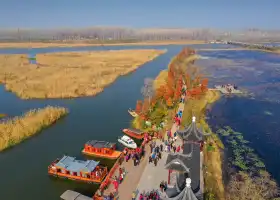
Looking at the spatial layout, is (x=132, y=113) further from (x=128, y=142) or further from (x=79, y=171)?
(x=79, y=171)

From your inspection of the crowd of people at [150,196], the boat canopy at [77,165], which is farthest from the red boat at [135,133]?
the crowd of people at [150,196]

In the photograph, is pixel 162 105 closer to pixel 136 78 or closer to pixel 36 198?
pixel 36 198

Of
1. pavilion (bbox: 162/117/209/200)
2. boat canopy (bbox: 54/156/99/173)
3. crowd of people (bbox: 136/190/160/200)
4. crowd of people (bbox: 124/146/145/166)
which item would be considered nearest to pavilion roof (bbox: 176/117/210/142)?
pavilion (bbox: 162/117/209/200)

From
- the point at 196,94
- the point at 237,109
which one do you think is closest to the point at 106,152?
the point at 196,94

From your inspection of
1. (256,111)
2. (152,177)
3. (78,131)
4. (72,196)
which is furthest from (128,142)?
(256,111)

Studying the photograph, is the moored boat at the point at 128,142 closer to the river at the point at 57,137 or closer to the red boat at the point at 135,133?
the red boat at the point at 135,133

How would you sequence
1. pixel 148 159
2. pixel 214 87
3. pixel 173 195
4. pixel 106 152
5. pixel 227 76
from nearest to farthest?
pixel 173 195 < pixel 148 159 < pixel 106 152 < pixel 214 87 < pixel 227 76

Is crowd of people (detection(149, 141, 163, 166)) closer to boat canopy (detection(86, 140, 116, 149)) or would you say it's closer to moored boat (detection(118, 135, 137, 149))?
moored boat (detection(118, 135, 137, 149))
